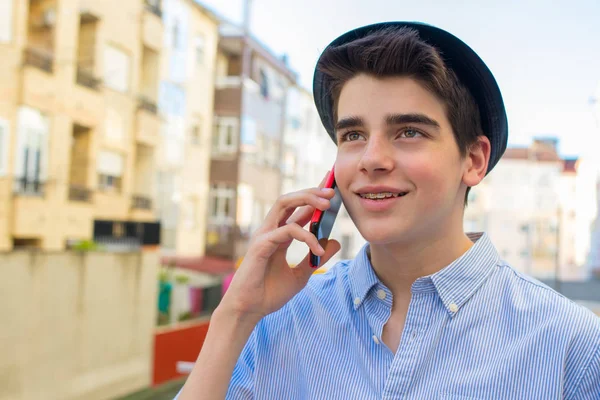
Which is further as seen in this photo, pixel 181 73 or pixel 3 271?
pixel 181 73

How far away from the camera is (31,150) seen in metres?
8.06

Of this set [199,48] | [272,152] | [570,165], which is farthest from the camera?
Answer: [570,165]

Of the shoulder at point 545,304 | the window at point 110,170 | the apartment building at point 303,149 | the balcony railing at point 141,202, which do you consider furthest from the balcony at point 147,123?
the shoulder at point 545,304

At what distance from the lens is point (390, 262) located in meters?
1.01

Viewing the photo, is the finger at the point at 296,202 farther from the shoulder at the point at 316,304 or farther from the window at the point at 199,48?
the window at the point at 199,48

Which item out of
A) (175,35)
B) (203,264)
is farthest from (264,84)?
(203,264)

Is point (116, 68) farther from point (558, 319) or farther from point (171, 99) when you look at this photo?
point (558, 319)

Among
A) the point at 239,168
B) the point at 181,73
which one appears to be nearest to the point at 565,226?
the point at 239,168

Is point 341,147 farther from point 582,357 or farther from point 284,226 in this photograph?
point 582,357

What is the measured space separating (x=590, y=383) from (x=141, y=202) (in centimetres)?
1158

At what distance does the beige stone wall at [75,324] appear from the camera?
6977 millimetres

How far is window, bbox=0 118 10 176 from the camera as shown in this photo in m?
7.47

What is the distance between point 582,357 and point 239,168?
15.7 metres

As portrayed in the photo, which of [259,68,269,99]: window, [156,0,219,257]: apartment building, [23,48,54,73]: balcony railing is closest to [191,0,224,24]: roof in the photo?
[156,0,219,257]: apartment building
